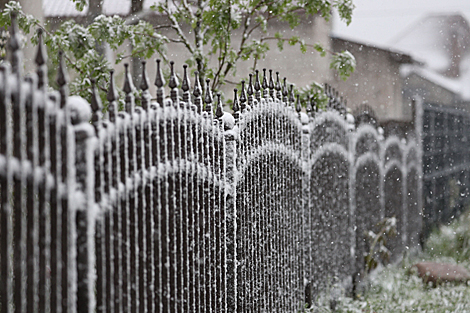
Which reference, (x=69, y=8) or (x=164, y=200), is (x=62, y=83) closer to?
(x=164, y=200)

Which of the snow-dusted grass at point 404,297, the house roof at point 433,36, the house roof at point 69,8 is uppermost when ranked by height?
the house roof at point 433,36

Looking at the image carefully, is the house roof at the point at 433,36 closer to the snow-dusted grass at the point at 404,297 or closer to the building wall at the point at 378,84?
the building wall at the point at 378,84

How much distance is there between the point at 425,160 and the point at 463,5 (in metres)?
27.3

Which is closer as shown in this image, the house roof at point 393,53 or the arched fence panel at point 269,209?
the arched fence panel at point 269,209

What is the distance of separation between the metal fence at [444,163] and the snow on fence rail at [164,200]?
6.06 meters

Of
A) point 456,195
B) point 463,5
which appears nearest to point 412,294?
point 456,195

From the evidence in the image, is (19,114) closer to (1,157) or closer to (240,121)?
(1,157)

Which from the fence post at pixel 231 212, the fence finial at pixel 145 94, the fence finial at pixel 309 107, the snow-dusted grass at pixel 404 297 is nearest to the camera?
the fence finial at pixel 145 94

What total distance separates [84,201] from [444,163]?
12.5 m

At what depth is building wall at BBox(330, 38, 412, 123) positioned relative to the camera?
67.7 feet

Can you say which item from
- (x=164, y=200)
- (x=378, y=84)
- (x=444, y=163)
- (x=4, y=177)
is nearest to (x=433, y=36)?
(x=378, y=84)

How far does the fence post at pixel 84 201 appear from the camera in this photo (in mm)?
2205

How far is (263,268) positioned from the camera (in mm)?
4367

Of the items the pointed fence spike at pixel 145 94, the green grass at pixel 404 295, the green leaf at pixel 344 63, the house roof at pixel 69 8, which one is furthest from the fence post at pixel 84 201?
the house roof at pixel 69 8
